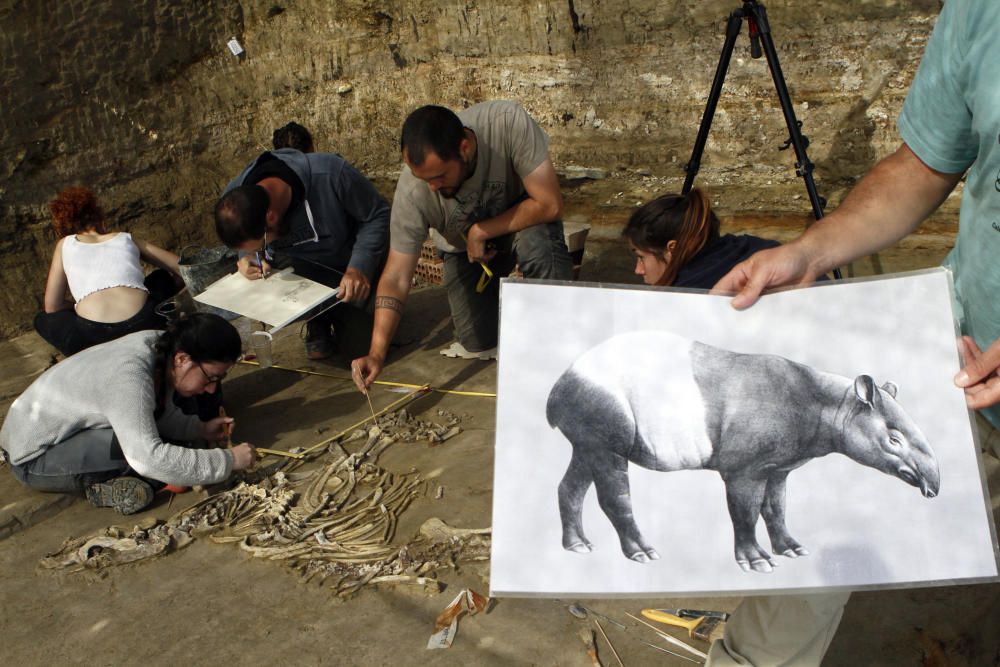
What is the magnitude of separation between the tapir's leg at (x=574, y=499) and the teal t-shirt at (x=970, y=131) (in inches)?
34.8

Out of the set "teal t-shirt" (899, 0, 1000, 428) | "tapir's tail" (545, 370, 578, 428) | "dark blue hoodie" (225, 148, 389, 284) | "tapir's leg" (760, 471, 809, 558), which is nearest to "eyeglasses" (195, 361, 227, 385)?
"dark blue hoodie" (225, 148, 389, 284)

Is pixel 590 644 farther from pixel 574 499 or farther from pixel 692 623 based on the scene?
pixel 574 499

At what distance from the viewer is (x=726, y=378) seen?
1.59m

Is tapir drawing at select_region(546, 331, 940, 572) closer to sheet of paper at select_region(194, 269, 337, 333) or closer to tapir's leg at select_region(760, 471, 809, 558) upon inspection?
tapir's leg at select_region(760, 471, 809, 558)

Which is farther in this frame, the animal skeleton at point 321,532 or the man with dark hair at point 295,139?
the man with dark hair at point 295,139

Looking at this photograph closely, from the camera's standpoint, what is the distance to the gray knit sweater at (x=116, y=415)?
3250 mm

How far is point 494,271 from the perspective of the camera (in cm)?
457

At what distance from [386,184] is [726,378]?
20.7 ft

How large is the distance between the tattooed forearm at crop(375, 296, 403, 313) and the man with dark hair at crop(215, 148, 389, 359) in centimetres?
63

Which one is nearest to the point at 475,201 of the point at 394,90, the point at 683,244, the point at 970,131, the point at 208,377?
the point at 208,377

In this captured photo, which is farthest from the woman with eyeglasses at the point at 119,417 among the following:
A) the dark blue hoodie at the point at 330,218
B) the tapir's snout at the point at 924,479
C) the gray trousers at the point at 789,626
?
the tapir's snout at the point at 924,479

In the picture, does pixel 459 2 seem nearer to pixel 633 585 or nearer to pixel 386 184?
pixel 386 184

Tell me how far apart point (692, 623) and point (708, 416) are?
1.20 m

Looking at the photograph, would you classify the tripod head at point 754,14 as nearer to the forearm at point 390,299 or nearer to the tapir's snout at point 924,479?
the forearm at point 390,299
